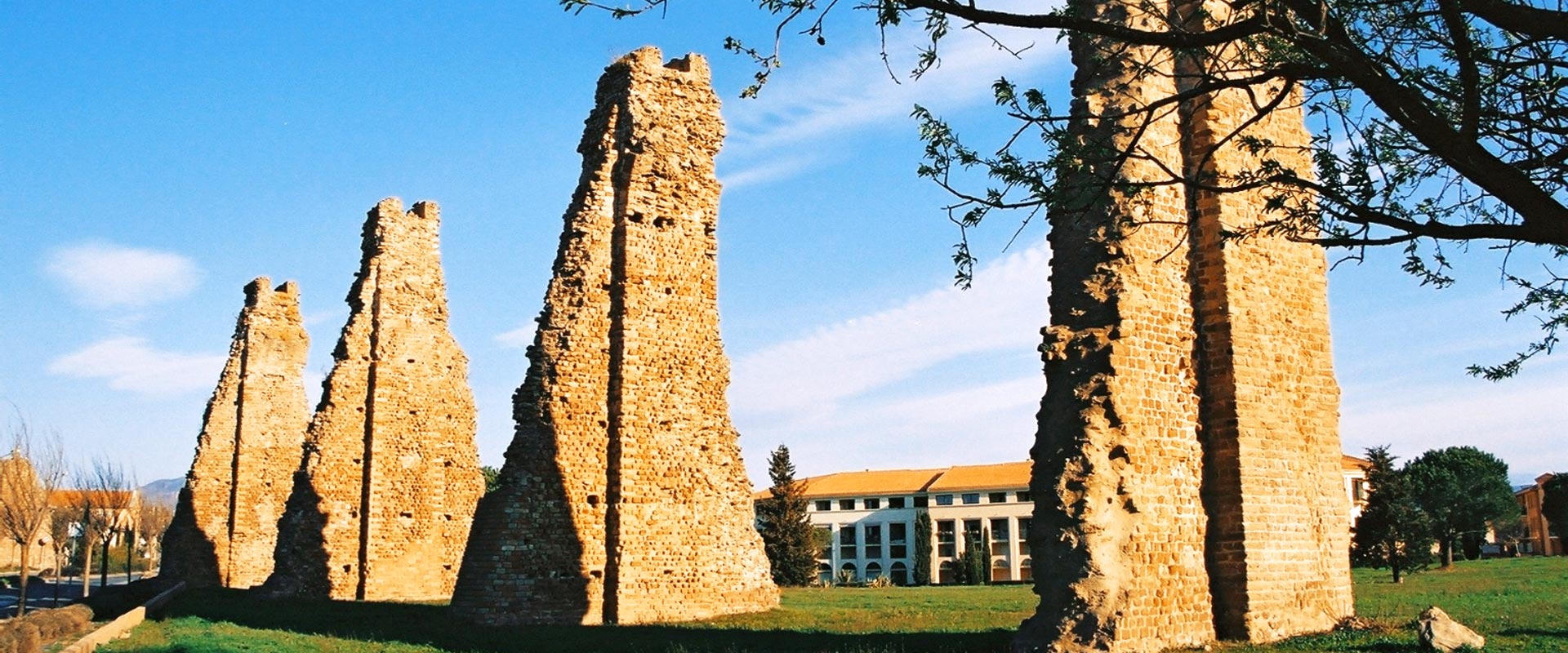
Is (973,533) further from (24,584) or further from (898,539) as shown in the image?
(24,584)

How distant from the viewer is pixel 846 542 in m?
67.2

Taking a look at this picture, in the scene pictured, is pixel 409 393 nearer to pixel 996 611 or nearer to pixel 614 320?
pixel 614 320

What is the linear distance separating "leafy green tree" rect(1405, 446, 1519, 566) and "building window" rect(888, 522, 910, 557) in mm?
24738

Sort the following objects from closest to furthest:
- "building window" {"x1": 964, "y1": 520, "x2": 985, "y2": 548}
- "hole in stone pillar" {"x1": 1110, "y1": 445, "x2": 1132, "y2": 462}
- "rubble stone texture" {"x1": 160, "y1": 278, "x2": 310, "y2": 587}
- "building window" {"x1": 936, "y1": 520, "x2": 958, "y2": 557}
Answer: "hole in stone pillar" {"x1": 1110, "y1": 445, "x2": 1132, "y2": 462}, "rubble stone texture" {"x1": 160, "y1": 278, "x2": 310, "y2": 587}, "building window" {"x1": 964, "y1": 520, "x2": 985, "y2": 548}, "building window" {"x1": 936, "y1": 520, "x2": 958, "y2": 557}

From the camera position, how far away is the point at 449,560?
2409cm

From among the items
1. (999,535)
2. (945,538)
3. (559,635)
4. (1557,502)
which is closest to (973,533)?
(999,535)

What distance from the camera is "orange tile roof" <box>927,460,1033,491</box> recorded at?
60625mm

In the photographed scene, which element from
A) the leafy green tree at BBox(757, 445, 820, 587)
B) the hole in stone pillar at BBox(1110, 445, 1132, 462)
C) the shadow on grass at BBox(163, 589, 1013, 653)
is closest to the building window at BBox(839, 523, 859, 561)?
the leafy green tree at BBox(757, 445, 820, 587)

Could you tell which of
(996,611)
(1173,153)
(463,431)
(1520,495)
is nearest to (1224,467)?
(1173,153)

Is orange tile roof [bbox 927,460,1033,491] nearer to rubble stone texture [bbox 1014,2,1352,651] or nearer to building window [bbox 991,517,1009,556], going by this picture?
building window [bbox 991,517,1009,556]

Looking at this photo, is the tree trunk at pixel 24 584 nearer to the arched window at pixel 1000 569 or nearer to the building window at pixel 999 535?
the arched window at pixel 1000 569

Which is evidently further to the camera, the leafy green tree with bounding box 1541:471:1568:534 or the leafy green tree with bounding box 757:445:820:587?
the leafy green tree with bounding box 1541:471:1568:534

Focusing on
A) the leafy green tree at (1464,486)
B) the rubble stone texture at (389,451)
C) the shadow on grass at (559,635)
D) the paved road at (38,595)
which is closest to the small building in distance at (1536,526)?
the leafy green tree at (1464,486)

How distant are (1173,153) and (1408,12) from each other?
5222 millimetres
